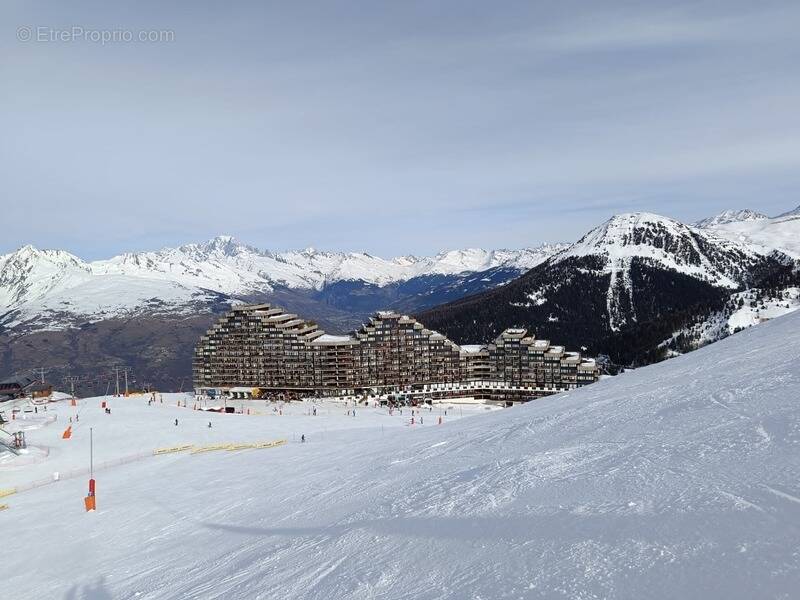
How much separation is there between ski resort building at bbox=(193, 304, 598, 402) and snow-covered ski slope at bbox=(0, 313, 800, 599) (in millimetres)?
104628

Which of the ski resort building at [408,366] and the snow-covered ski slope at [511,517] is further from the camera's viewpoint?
the ski resort building at [408,366]

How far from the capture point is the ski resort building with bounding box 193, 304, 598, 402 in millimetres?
136250

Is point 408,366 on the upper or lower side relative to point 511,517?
upper

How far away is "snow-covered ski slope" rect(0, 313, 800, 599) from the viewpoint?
32.1 feet

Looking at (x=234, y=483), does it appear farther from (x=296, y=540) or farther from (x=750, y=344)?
(x=750, y=344)

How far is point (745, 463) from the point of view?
13305mm

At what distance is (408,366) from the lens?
138 meters

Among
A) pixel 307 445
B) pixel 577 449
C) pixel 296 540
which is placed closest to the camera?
pixel 296 540

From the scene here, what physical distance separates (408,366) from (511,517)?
12476 centimetres

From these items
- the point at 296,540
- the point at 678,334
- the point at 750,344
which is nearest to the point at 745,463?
the point at 296,540

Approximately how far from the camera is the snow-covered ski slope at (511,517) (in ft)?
32.1

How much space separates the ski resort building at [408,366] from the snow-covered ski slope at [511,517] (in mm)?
104628

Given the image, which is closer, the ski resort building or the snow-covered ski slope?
the snow-covered ski slope

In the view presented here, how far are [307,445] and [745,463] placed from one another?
37030 millimetres
